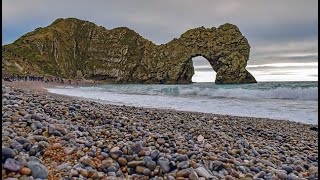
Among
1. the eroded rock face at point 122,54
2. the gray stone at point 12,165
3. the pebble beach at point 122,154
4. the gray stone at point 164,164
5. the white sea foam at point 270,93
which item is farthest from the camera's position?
the eroded rock face at point 122,54

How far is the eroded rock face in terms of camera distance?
116m

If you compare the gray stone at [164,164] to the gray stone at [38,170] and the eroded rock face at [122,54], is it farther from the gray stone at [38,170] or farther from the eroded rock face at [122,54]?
the eroded rock face at [122,54]

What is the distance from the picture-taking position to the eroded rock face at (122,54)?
116188 millimetres

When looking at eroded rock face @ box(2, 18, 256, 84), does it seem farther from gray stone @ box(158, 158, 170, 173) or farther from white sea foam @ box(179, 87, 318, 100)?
gray stone @ box(158, 158, 170, 173)

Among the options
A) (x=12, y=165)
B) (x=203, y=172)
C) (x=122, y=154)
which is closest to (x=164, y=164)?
(x=203, y=172)

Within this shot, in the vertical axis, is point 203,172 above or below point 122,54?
below

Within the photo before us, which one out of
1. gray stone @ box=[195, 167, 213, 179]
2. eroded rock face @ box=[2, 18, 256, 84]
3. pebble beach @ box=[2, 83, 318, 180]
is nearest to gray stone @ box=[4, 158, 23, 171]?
pebble beach @ box=[2, 83, 318, 180]

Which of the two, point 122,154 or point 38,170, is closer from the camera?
point 38,170

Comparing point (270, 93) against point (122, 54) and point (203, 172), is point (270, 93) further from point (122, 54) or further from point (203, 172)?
point (122, 54)

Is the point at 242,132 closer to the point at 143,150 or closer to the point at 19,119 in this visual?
the point at 143,150

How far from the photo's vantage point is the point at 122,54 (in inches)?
6102

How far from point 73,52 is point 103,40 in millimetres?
16663

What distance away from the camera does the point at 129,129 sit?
634cm

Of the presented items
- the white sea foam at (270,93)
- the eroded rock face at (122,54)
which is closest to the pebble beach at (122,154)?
the white sea foam at (270,93)
